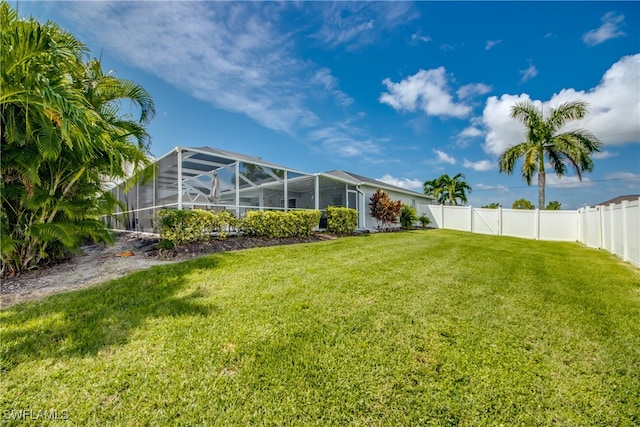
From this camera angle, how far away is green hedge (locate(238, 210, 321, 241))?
9141 millimetres

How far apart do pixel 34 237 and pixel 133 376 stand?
543 cm

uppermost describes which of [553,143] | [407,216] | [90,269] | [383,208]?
[553,143]

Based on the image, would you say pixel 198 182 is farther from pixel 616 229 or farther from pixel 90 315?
pixel 616 229

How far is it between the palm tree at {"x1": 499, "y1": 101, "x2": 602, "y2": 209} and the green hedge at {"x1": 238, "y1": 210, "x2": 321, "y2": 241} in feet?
46.9

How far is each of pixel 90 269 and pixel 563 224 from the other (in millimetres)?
19256

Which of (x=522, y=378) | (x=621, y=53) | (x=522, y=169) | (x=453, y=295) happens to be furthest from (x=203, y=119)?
(x=522, y=169)

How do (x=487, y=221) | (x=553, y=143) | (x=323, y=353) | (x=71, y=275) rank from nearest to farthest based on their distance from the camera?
(x=323, y=353) → (x=71, y=275) → (x=553, y=143) → (x=487, y=221)

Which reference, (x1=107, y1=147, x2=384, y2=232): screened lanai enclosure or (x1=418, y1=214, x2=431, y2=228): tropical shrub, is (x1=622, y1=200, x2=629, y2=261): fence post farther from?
(x1=418, y1=214, x2=431, y2=228): tropical shrub

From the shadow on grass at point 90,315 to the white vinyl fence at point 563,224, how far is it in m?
10.3

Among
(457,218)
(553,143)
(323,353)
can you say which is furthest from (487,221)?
(323,353)

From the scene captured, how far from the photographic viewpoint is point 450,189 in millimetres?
24234

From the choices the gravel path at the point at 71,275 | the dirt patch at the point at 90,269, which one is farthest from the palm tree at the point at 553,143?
the gravel path at the point at 71,275

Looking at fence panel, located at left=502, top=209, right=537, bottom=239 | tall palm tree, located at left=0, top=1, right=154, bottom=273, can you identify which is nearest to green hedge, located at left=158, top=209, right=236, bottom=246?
tall palm tree, located at left=0, top=1, right=154, bottom=273

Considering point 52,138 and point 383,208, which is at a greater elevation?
point 52,138
